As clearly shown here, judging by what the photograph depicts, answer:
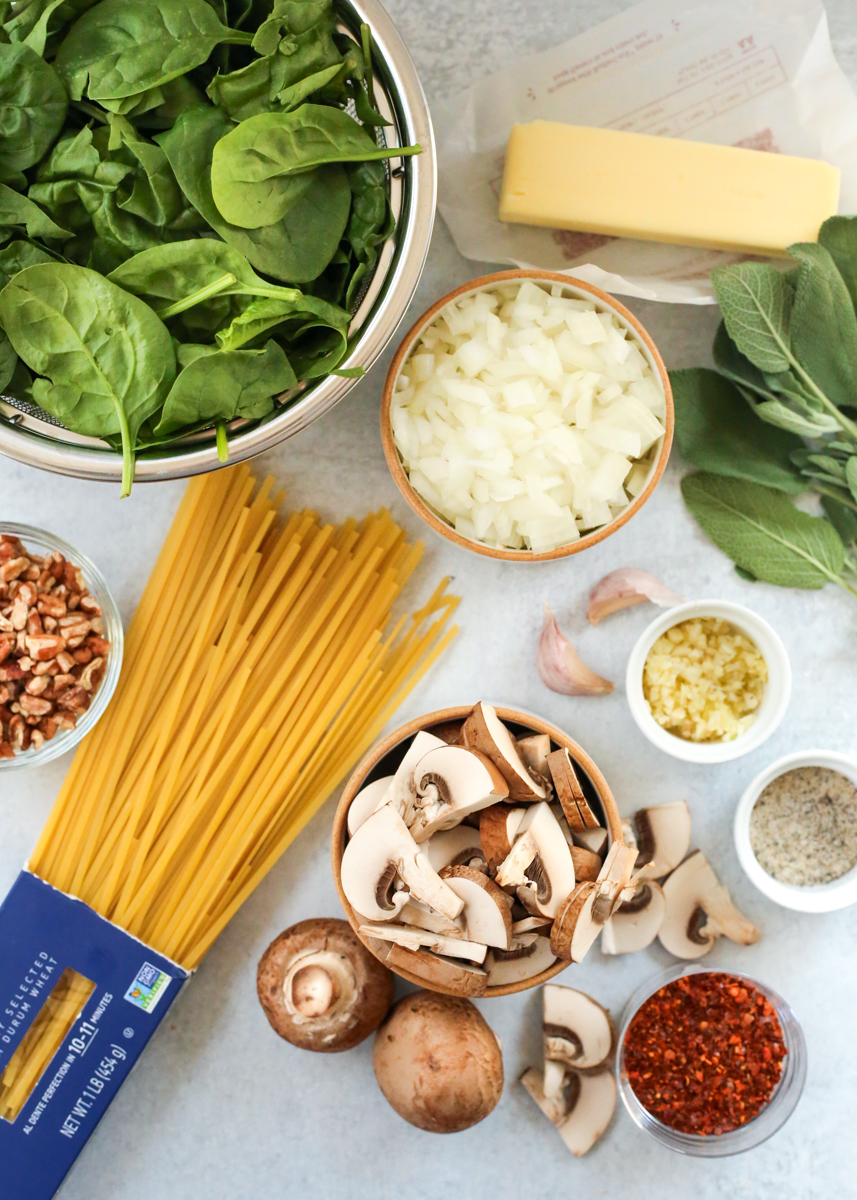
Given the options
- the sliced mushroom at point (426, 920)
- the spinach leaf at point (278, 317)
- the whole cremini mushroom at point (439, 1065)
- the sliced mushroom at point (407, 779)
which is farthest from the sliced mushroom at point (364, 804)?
the spinach leaf at point (278, 317)

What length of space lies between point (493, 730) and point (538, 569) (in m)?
0.39

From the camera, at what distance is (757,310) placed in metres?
1.30

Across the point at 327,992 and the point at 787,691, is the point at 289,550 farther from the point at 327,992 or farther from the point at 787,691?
the point at 787,691

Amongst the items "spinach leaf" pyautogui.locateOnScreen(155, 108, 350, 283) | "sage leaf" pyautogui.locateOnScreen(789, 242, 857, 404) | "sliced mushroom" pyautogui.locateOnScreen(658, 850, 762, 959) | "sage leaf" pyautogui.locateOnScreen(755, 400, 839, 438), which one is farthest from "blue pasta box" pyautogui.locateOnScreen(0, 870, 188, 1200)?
"sage leaf" pyautogui.locateOnScreen(789, 242, 857, 404)

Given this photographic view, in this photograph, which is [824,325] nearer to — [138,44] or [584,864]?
[584,864]

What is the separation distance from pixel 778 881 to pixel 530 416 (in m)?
0.78

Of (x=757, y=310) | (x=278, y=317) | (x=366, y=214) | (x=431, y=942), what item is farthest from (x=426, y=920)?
(x=757, y=310)

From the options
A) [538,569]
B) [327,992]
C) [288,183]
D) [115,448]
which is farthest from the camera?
[538,569]

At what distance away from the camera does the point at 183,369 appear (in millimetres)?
935

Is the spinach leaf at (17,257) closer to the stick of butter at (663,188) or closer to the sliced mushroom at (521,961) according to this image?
the stick of butter at (663,188)

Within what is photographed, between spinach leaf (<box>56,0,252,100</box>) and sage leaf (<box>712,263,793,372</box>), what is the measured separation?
72cm

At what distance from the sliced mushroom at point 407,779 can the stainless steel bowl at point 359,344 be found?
41 cm

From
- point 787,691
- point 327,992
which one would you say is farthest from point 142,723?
point 787,691

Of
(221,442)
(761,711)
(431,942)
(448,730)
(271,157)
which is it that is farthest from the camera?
(761,711)
